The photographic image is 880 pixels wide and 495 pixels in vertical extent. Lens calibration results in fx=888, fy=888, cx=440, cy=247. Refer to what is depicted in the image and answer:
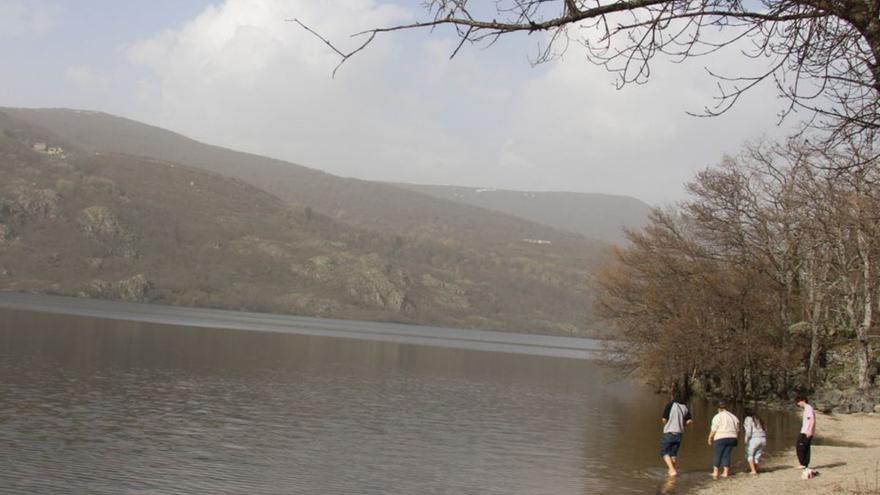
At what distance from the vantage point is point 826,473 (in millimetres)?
22891

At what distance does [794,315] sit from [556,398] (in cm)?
1550

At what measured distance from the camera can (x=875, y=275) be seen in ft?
139

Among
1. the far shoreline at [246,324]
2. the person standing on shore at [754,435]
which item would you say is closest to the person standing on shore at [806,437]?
the person standing on shore at [754,435]

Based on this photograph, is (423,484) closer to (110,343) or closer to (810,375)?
(810,375)

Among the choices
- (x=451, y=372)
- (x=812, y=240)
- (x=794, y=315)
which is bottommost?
(x=451, y=372)

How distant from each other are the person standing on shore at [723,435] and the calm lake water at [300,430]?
105 cm

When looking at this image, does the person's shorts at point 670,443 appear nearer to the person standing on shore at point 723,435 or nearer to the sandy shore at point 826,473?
the person standing on shore at point 723,435

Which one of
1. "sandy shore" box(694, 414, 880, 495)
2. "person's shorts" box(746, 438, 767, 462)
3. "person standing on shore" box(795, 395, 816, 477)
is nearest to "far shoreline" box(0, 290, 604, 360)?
"sandy shore" box(694, 414, 880, 495)

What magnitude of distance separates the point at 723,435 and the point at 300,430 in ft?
46.8

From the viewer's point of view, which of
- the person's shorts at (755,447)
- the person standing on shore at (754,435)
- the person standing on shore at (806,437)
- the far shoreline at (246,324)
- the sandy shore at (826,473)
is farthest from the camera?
the far shoreline at (246,324)

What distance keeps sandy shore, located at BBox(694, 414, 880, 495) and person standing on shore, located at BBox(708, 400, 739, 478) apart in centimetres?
48

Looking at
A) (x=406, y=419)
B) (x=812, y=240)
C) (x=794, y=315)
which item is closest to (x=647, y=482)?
(x=406, y=419)

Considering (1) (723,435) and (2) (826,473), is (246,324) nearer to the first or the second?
(1) (723,435)

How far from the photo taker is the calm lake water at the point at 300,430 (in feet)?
70.4
